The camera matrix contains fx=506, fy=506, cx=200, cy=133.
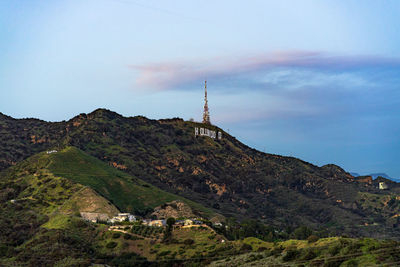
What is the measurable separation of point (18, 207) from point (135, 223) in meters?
48.9

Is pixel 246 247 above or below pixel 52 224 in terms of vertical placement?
below

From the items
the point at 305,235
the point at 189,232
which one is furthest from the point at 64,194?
the point at 305,235

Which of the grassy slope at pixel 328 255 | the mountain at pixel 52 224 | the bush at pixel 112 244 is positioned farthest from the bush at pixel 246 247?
the bush at pixel 112 244

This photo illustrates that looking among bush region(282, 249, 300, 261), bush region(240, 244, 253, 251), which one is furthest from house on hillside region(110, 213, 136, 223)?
bush region(282, 249, 300, 261)

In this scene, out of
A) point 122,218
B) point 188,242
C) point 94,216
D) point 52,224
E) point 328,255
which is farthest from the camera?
point 94,216

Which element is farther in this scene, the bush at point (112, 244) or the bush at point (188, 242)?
the bush at point (112, 244)

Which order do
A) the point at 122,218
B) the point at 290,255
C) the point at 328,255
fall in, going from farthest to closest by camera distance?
Answer: the point at 122,218
the point at 290,255
the point at 328,255

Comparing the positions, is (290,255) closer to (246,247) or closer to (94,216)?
(246,247)

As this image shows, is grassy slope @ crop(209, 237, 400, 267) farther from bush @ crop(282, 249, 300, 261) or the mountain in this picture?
the mountain

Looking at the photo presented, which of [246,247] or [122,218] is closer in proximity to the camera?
[246,247]

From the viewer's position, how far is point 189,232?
14362cm

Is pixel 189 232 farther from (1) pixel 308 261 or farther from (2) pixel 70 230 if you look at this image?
(1) pixel 308 261

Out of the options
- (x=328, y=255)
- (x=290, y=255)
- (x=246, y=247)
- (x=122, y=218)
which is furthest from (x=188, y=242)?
(x=328, y=255)

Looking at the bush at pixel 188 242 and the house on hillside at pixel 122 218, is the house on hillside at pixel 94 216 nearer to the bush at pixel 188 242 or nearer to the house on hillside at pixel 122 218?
the house on hillside at pixel 122 218
